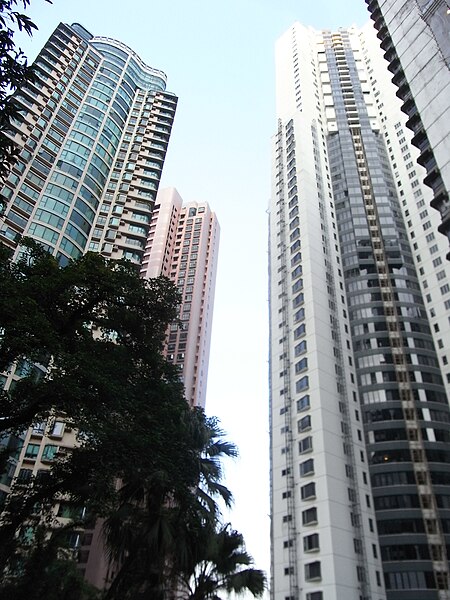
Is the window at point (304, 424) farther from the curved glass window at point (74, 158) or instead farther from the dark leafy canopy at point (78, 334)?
the curved glass window at point (74, 158)

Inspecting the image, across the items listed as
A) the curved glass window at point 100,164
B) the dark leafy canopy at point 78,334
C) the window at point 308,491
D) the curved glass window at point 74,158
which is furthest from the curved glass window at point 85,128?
the window at point 308,491

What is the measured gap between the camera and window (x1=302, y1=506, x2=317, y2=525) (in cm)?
→ 4953

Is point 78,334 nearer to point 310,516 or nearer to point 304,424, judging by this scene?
point 310,516

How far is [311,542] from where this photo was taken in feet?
160

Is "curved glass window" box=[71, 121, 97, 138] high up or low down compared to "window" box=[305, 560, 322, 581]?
up

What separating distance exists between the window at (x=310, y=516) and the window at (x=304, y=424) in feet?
28.4

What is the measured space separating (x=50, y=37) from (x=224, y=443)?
6694cm

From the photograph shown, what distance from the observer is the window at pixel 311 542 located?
48122 millimetres

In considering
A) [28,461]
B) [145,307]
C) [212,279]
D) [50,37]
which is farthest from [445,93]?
[212,279]

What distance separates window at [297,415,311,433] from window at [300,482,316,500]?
6203mm

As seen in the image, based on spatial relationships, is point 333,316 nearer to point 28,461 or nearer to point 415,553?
point 415,553

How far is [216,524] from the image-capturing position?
61.6 ft

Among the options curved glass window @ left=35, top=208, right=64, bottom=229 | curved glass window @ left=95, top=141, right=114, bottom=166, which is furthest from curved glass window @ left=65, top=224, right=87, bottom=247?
curved glass window @ left=95, top=141, right=114, bottom=166

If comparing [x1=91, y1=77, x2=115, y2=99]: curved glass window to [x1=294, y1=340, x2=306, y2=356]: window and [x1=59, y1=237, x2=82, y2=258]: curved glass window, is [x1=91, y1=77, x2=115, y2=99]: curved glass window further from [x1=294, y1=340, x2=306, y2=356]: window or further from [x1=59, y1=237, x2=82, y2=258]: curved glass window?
[x1=294, y1=340, x2=306, y2=356]: window
